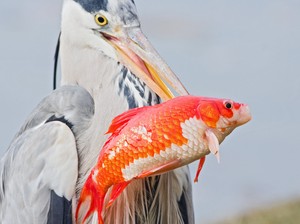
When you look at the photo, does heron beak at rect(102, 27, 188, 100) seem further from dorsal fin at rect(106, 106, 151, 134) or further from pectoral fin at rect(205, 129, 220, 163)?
pectoral fin at rect(205, 129, 220, 163)

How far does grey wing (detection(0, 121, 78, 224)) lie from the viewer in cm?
417

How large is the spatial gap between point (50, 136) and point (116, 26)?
1.92 ft

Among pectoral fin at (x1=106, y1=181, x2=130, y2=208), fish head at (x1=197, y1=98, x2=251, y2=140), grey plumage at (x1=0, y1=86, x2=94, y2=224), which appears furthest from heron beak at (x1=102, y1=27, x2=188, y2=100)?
fish head at (x1=197, y1=98, x2=251, y2=140)

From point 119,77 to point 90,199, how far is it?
59 cm

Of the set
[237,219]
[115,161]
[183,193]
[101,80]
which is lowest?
[237,219]

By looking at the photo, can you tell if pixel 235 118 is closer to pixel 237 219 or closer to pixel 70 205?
pixel 70 205

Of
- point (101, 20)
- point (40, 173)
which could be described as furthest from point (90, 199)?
point (101, 20)

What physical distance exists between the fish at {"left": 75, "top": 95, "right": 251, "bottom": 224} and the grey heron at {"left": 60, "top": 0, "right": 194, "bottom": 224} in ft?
1.61

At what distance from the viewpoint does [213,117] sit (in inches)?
132

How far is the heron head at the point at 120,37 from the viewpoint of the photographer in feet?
13.6

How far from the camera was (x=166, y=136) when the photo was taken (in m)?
3.48

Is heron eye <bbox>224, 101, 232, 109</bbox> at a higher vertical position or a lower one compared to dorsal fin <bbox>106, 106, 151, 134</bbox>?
higher

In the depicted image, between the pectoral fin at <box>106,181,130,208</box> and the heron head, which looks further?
the heron head

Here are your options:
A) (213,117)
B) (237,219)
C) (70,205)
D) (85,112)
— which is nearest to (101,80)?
(85,112)
